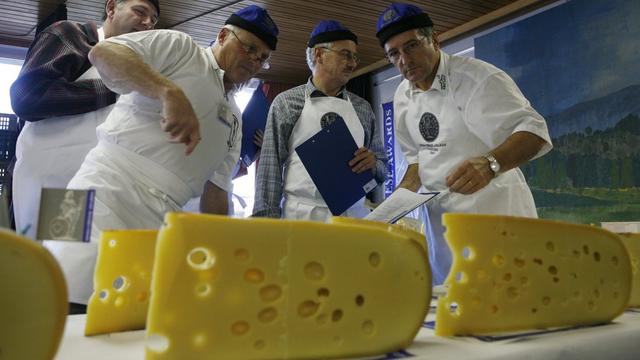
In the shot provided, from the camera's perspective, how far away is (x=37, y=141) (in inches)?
55.3

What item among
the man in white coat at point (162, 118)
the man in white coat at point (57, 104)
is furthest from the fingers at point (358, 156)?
the man in white coat at point (57, 104)

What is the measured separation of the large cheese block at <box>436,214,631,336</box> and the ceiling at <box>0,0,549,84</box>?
299cm

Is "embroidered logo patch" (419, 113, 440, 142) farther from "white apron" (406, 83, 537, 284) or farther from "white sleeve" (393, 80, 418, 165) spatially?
"white sleeve" (393, 80, 418, 165)

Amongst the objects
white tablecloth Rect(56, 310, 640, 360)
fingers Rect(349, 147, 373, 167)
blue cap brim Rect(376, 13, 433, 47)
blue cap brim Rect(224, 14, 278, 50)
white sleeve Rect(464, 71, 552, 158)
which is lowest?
white tablecloth Rect(56, 310, 640, 360)

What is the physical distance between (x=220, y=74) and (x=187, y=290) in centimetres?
101

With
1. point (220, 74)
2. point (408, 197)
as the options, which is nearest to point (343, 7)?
point (220, 74)

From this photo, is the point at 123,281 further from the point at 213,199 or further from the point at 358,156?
the point at 358,156

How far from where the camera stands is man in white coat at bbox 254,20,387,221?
5.93 feet

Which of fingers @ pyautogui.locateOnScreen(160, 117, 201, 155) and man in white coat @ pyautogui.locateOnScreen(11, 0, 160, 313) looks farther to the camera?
man in white coat @ pyautogui.locateOnScreen(11, 0, 160, 313)

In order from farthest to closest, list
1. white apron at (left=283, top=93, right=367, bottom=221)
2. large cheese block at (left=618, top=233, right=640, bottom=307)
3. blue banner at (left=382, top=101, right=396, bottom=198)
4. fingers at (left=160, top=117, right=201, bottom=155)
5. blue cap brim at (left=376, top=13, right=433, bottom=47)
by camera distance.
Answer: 1. blue banner at (left=382, top=101, right=396, bottom=198)
2. white apron at (left=283, top=93, right=367, bottom=221)
3. blue cap brim at (left=376, top=13, right=433, bottom=47)
4. fingers at (left=160, top=117, right=201, bottom=155)
5. large cheese block at (left=618, top=233, right=640, bottom=307)

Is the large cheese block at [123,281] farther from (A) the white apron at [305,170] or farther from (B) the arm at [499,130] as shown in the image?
(A) the white apron at [305,170]

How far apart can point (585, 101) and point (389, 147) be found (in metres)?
1.84

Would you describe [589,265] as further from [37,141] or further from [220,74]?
[37,141]

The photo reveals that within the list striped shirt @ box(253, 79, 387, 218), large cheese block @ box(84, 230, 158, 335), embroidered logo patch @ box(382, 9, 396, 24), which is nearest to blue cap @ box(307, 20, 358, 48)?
striped shirt @ box(253, 79, 387, 218)
